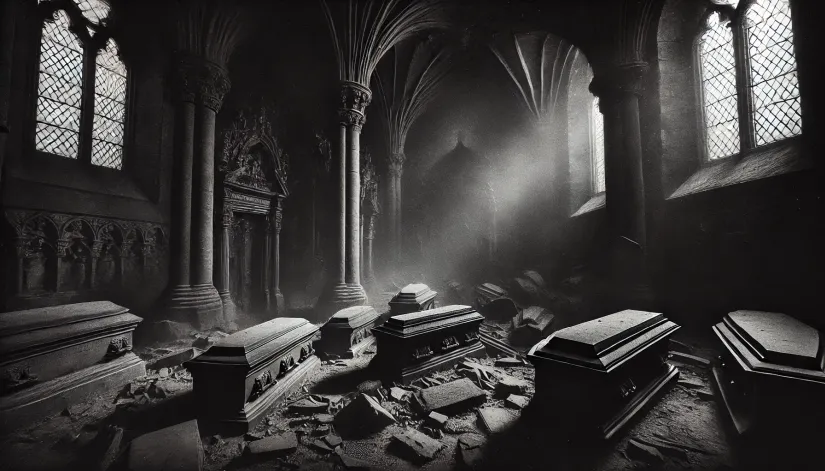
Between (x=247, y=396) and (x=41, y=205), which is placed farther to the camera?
(x=41, y=205)

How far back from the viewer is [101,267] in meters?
4.78

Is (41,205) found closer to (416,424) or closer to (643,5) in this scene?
(416,424)

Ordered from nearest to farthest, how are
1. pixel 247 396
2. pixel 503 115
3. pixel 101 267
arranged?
pixel 247 396, pixel 101 267, pixel 503 115

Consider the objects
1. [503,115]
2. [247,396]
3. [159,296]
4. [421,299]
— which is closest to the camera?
[247,396]

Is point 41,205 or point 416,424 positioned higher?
point 41,205

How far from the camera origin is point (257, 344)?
276cm

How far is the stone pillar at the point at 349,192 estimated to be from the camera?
6879 mm

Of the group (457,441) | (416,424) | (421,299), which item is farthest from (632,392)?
(421,299)

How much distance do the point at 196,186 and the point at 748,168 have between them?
8369mm

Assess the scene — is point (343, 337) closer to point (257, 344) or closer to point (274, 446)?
point (257, 344)

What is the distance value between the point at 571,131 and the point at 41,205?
1128 centimetres

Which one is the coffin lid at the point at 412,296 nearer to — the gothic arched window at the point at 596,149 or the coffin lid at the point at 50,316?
the coffin lid at the point at 50,316

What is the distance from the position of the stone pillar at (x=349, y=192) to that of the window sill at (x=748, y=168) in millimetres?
5979

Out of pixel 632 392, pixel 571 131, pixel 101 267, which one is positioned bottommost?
pixel 632 392
